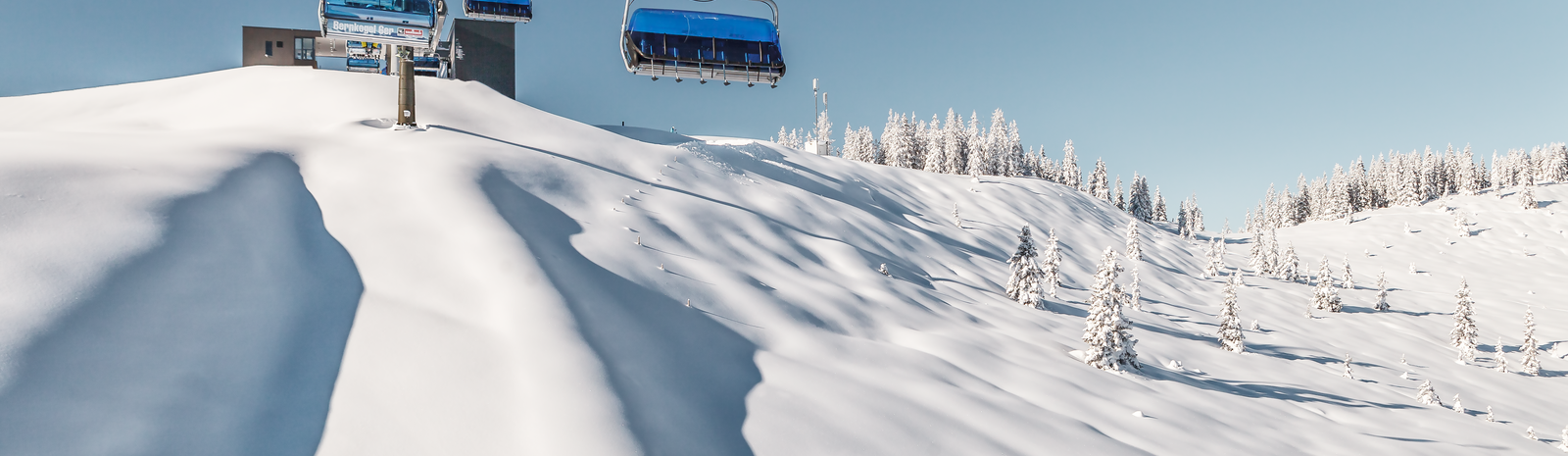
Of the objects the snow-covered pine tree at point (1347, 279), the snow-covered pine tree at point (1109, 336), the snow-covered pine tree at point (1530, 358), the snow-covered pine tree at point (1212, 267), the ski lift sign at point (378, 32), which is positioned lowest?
the snow-covered pine tree at point (1530, 358)

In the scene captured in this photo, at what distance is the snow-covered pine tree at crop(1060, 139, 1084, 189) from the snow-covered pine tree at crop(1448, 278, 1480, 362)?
204 feet

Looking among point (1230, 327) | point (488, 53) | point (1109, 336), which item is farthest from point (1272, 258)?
point (488, 53)

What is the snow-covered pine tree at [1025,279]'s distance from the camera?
36.4 metres

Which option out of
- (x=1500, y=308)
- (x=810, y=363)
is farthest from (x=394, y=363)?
(x=1500, y=308)

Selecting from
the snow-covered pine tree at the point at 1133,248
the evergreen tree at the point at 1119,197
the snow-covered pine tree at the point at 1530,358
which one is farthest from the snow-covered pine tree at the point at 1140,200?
the snow-covered pine tree at the point at 1530,358

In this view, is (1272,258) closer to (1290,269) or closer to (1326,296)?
(1290,269)

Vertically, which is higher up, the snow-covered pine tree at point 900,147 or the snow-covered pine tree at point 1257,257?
the snow-covered pine tree at point 900,147

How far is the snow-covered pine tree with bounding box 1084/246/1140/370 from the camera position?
24172mm

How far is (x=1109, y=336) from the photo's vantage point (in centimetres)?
2414

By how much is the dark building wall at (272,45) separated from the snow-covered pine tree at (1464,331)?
86.4 meters

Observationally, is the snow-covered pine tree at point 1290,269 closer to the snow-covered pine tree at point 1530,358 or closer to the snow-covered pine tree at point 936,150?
the snow-covered pine tree at point 1530,358

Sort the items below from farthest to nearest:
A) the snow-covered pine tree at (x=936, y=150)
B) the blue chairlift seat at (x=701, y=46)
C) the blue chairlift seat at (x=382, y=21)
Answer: the snow-covered pine tree at (x=936, y=150) < the blue chairlift seat at (x=382, y=21) < the blue chairlift seat at (x=701, y=46)

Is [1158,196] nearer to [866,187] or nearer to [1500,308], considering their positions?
[1500,308]

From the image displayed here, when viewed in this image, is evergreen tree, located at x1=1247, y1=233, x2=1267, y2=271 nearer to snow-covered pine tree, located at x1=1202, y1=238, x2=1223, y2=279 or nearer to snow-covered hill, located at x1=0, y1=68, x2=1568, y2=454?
snow-covered pine tree, located at x1=1202, y1=238, x2=1223, y2=279
